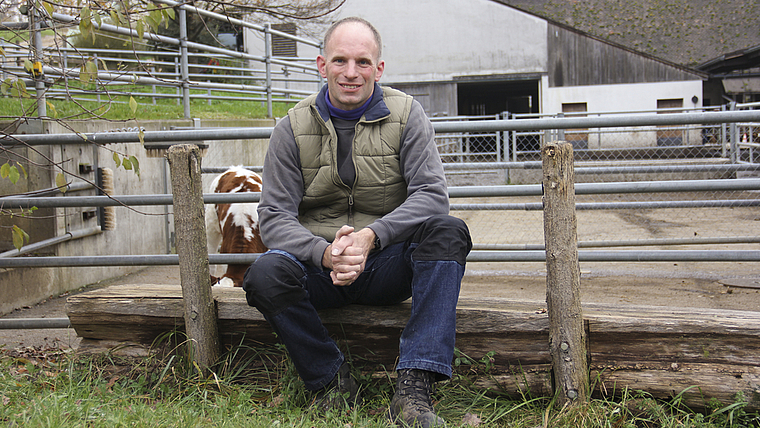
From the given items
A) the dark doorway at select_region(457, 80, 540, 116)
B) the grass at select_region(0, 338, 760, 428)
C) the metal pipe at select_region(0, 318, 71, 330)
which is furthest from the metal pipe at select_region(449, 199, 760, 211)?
the dark doorway at select_region(457, 80, 540, 116)

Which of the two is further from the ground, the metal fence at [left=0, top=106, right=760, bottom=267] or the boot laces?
the metal fence at [left=0, top=106, right=760, bottom=267]

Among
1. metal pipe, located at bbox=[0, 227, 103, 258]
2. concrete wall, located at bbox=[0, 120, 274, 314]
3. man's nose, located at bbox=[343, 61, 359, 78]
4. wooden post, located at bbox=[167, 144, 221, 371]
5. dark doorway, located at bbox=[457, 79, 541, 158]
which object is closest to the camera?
man's nose, located at bbox=[343, 61, 359, 78]

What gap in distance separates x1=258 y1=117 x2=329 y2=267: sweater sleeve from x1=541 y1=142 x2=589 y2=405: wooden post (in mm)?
898

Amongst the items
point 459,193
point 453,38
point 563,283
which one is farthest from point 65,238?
point 453,38

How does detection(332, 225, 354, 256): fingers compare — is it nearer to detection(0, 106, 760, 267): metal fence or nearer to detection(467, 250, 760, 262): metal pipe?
detection(0, 106, 760, 267): metal fence

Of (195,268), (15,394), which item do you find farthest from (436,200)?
(15,394)

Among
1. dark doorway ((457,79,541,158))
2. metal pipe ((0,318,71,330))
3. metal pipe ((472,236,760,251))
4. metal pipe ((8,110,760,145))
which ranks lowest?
metal pipe ((0,318,71,330))

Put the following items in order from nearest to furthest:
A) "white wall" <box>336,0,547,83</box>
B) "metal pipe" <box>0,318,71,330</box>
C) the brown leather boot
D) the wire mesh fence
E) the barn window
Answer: the brown leather boot
"metal pipe" <box>0,318,71,330</box>
the wire mesh fence
"white wall" <box>336,0,547,83</box>
the barn window

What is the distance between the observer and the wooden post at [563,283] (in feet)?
7.42

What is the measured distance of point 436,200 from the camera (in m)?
2.41

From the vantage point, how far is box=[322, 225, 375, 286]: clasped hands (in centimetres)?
218

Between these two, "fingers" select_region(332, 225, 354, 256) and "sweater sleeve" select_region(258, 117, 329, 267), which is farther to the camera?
"sweater sleeve" select_region(258, 117, 329, 267)

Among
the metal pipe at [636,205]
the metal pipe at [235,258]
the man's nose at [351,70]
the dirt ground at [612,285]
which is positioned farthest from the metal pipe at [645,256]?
the man's nose at [351,70]

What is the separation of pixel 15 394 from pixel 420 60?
67.8 ft
